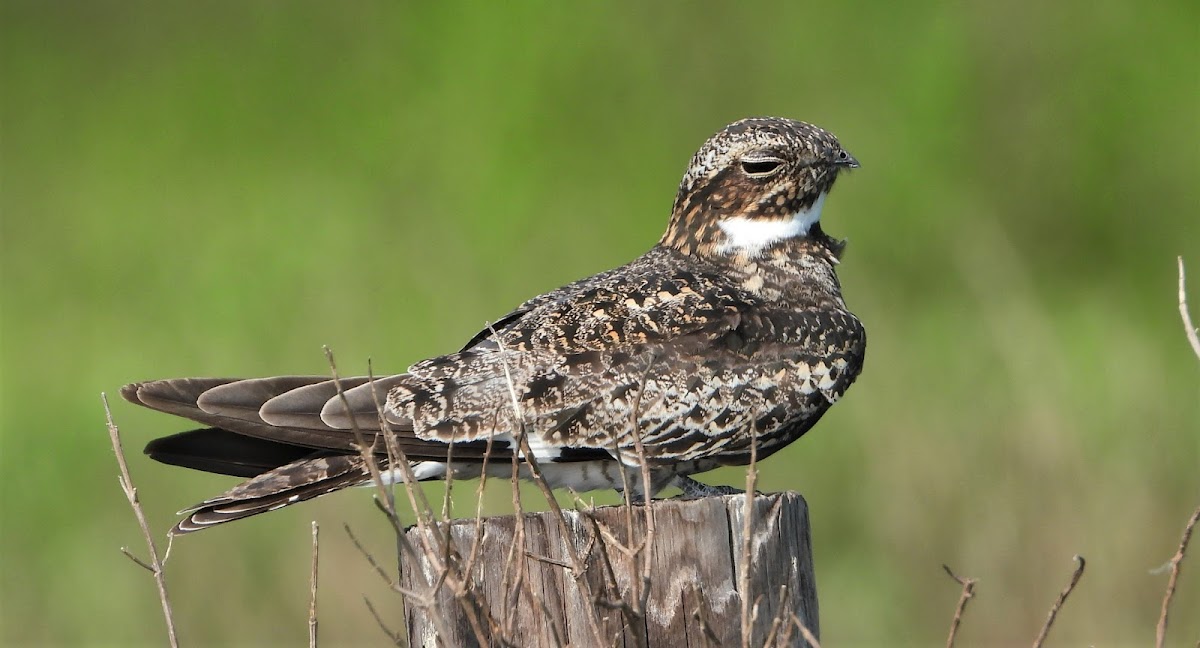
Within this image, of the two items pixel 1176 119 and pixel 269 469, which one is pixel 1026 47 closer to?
pixel 1176 119

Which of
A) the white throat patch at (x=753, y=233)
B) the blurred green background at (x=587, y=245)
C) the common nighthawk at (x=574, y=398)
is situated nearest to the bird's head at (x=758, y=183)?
the white throat patch at (x=753, y=233)

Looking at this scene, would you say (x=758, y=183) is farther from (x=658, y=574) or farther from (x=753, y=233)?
(x=658, y=574)

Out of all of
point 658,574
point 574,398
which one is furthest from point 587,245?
point 658,574

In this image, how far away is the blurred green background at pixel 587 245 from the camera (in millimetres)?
6887

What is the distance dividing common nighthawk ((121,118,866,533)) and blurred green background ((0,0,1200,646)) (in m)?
2.46

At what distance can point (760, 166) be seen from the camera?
4.97 metres

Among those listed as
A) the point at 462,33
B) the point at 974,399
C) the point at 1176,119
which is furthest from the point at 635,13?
the point at 974,399

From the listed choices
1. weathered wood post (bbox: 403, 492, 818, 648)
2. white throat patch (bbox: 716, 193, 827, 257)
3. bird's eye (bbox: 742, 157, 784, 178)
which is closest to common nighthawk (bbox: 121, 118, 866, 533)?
white throat patch (bbox: 716, 193, 827, 257)

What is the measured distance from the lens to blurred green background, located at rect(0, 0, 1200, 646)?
6887mm

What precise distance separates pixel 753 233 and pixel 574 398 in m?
1.04

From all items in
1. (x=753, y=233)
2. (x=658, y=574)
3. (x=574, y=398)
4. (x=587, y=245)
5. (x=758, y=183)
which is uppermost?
(x=587, y=245)

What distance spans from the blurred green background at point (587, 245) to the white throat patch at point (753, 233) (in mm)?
2308

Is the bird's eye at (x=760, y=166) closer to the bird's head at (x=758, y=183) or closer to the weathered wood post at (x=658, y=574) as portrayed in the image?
the bird's head at (x=758, y=183)

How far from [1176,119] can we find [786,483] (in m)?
4.53
